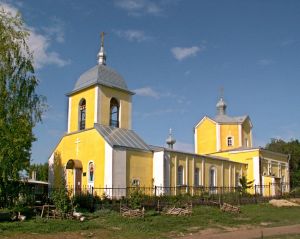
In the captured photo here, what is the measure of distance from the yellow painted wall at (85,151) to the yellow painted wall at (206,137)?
16.8 m

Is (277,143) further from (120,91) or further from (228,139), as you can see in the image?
(120,91)

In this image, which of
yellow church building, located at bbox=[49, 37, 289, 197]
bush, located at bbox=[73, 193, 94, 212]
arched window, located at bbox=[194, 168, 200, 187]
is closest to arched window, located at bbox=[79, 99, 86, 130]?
yellow church building, located at bbox=[49, 37, 289, 197]

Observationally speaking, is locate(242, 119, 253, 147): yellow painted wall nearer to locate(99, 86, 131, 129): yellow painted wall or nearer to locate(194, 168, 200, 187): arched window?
locate(194, 168, 200, 187): arched window

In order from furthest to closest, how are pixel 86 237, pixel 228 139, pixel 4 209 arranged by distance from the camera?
pixel 228 139, pixel 4 209, pixel 86 237

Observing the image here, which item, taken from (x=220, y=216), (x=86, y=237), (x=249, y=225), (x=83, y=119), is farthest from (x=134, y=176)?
(x=86, y=237)

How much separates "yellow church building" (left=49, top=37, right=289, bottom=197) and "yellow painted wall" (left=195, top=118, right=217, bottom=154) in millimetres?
5536

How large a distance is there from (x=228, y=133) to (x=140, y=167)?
16.1 m

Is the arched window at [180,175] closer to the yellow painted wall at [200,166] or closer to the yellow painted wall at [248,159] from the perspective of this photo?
the yellow painted wall at [200,166]

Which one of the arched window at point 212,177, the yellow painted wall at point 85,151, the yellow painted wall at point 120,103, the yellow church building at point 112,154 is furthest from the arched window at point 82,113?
the arched window at point 212,177

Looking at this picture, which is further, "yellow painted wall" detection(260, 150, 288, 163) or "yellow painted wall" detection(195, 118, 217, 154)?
"yellow painted wall" detection(195, 118, 217, 154)

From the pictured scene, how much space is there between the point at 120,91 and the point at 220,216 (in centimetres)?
1449

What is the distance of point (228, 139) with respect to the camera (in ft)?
142

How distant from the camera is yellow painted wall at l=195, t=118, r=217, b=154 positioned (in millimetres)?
43656

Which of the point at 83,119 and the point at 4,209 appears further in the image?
the point at 83,119
